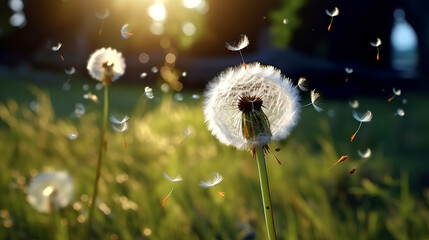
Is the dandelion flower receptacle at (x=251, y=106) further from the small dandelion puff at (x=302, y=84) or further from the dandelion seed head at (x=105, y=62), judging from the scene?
the dandelion seed head at (x=105, y=62)

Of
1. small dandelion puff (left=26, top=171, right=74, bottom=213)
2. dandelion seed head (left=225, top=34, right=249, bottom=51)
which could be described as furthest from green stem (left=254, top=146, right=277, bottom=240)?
small dandelion puff (left=26, top=171, right=74, bottom=213)

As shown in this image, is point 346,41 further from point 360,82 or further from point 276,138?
point 276,138

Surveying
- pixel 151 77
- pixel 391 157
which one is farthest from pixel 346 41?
pixel 391 157

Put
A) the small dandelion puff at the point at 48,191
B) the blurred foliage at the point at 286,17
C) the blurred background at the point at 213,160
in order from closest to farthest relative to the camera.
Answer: the blurred foliage at the point at 286,17
the small dandelion puff at the point at 48,191
the blurred background at the point at 213,160

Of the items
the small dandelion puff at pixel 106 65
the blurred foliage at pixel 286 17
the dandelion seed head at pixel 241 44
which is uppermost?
the blurred foliage at pixel 286 17

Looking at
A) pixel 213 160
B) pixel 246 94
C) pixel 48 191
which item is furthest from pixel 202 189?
pixel 246 94

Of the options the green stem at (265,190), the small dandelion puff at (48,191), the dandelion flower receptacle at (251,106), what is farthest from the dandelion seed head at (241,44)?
the small dandelion puff at (48,191)
